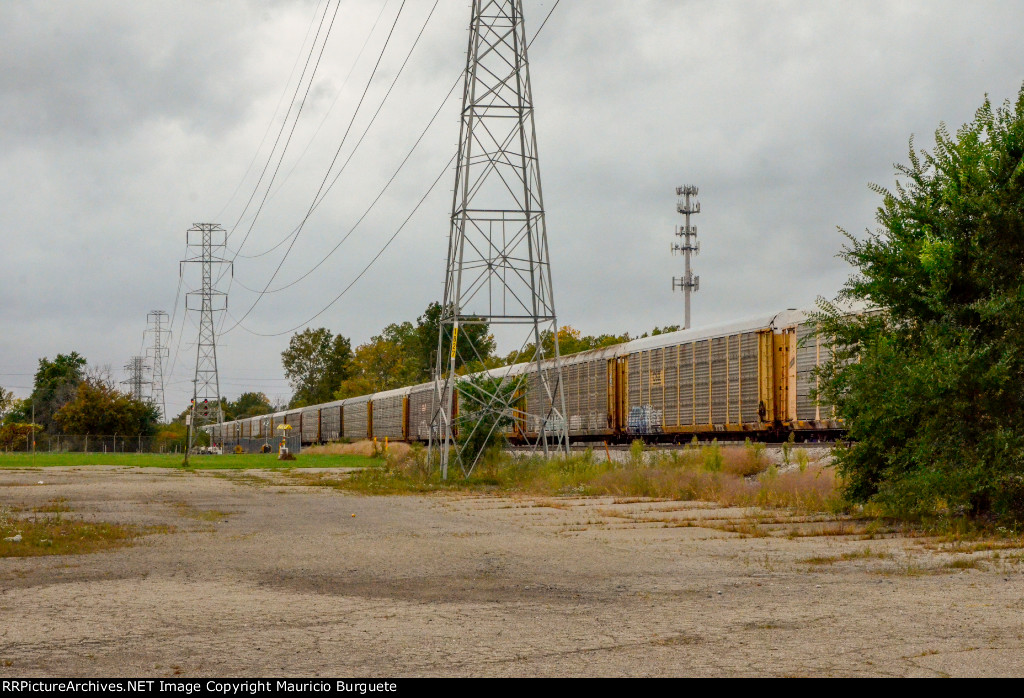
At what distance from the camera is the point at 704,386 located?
83.5 ft

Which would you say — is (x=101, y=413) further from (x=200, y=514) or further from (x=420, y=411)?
(x=200, y=514)

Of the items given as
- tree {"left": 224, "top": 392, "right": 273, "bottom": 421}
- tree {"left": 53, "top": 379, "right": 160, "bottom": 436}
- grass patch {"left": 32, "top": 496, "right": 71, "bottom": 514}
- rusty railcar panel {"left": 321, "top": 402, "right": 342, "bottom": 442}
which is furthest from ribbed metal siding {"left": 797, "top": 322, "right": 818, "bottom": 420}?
tree {"left": 224, "top": 392, "right": 273, "bottom": 421}

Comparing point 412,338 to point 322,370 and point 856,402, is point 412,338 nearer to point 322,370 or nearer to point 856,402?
point 322,370

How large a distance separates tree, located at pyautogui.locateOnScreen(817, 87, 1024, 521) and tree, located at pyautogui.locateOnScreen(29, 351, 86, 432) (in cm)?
9715

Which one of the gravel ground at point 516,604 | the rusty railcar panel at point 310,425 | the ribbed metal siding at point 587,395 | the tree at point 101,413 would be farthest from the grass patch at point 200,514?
the tree at point 101,413

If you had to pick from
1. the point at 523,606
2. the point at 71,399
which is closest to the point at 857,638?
the point at 523,606

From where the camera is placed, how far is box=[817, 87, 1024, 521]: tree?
448 inches

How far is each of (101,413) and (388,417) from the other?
42.3 meters

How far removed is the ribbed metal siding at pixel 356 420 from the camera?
57.5 m

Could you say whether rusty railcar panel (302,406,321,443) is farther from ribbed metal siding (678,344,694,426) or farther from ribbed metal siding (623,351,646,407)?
ribbed metal siding (678,344,694,426)

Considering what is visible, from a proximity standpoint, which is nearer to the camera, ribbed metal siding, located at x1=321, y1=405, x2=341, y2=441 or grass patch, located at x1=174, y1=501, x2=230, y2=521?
grass patch, located at x1=174, y1=501, x2=230, y2=521

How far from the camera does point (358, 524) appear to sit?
48.3 feet

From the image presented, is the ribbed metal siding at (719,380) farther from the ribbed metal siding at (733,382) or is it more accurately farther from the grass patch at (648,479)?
the grass patch at (648,479)

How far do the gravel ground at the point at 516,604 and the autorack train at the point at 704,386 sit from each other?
20.0 ft
